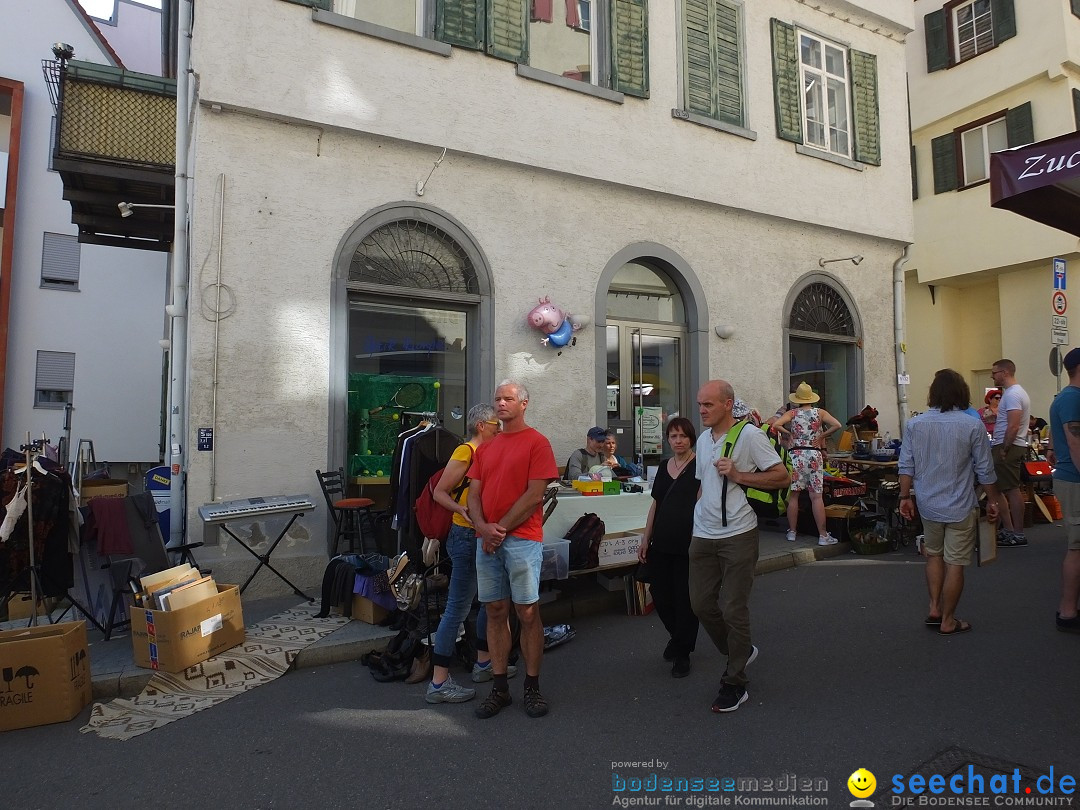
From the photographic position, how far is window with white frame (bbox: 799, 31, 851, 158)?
10.8 m

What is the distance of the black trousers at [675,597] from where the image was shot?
446cm

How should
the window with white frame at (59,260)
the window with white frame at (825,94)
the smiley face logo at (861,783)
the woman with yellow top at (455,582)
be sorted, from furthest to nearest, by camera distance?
the window with white frame at (59,260), the window with white frame at (825,94), the woman with yellow top at (455,582), the smiley face logo at (861,783)

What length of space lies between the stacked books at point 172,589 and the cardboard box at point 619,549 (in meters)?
2.89

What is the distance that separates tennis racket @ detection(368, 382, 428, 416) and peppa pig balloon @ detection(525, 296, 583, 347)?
1.44m

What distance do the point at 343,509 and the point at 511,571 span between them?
3.23m

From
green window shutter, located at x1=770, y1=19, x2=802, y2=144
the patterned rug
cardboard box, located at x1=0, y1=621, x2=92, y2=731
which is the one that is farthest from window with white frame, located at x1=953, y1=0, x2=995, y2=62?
cardboard box, located at x1=0, y1=621, x2=92, y2=731

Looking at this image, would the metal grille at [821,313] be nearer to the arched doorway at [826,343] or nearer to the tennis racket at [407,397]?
the arched doorway at [826,343]

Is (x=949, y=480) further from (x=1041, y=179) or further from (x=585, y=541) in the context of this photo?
(x=585, y=541)

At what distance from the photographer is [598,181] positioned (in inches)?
340

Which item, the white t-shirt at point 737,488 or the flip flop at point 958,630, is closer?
the white t-shirt at point 737,488

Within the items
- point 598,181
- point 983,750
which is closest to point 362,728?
point 983,750

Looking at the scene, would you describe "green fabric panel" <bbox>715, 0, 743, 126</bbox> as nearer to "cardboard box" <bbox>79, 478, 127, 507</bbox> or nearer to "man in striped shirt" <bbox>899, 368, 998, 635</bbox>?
"man in striped shirt" <bbox>899, 368, 998, 635</bbox>

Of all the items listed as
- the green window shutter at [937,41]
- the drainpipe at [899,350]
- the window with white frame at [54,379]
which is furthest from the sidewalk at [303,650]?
the green window shutter at [937,41]

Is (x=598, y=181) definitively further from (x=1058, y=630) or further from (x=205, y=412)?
(x=1058, y=630)
